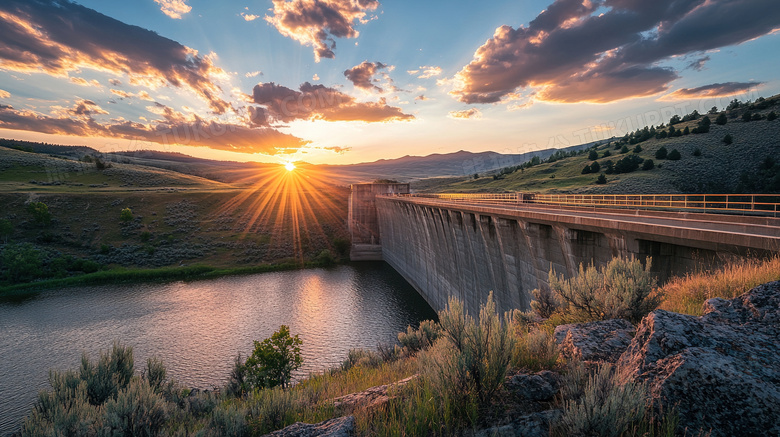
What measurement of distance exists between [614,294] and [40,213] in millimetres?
77418

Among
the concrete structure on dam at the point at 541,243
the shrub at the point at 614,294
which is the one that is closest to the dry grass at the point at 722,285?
the shrub at the point at 614,294

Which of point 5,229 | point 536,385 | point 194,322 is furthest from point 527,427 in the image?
point 5,229

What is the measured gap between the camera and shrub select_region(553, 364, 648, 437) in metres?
3.37

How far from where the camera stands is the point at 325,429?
4.87 meters

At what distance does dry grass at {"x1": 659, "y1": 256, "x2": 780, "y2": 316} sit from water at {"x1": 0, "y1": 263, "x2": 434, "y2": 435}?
2057cm

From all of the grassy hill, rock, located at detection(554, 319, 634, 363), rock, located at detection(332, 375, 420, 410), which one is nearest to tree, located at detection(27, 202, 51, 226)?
rock, located at detection(332, 375, 420, 410)

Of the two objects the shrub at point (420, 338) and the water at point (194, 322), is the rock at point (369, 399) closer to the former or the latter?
the shrub at point (420, 338)

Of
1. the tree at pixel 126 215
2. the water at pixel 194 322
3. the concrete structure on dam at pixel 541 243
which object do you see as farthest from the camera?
the tree at pixel 126 215

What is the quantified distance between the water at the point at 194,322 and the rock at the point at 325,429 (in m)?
18.8

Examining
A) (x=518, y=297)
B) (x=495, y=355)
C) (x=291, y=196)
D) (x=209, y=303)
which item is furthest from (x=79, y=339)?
(x=291, y=196)

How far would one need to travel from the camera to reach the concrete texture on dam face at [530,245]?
9078 millimetres

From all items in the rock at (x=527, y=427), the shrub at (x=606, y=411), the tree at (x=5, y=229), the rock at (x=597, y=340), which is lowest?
the tree at (x=5, y=229)

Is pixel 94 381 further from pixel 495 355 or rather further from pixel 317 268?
pixel 317 268

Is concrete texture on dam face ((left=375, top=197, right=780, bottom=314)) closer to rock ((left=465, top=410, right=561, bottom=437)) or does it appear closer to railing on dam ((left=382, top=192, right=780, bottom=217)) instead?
railing on dam ((left=382, top=192, right=780, bottom=217))
